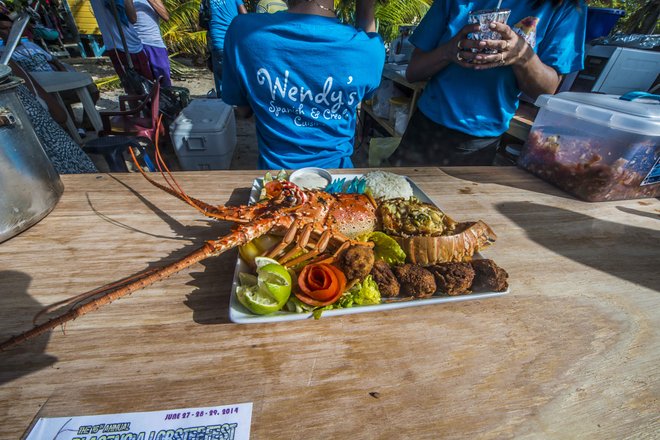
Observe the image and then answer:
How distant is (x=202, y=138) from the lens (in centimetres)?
390

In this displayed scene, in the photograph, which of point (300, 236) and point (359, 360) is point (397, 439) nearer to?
point (359, 360)

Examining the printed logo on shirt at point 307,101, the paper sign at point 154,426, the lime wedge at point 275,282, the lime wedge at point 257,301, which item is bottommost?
the paper sign at point 154,426

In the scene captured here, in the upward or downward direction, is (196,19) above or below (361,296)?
above

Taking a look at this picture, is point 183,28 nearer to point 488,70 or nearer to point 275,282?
point 488,70

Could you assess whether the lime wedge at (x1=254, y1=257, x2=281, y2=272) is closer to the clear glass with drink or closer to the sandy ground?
the clear glass with drink

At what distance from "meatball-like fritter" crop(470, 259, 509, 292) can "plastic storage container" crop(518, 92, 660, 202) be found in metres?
1.20

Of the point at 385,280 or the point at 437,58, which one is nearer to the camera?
the point at 385,280

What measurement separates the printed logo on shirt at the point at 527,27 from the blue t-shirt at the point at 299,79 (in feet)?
2.97

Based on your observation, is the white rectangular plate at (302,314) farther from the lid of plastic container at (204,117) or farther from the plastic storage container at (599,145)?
the lid of plastic container at (204,117)

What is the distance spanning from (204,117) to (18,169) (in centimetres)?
324

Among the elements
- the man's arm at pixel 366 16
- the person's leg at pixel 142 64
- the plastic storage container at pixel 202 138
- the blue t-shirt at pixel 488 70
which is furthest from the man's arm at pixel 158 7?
the blue t-shirt at pixel 488 70

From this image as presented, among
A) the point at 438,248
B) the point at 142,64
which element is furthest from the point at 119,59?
the point at 438,248

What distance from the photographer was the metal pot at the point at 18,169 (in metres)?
1.16

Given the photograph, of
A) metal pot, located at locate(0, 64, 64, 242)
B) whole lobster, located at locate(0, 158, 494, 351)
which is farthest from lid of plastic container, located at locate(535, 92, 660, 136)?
metal pot, located at locate(0, 64, 64, 242)
